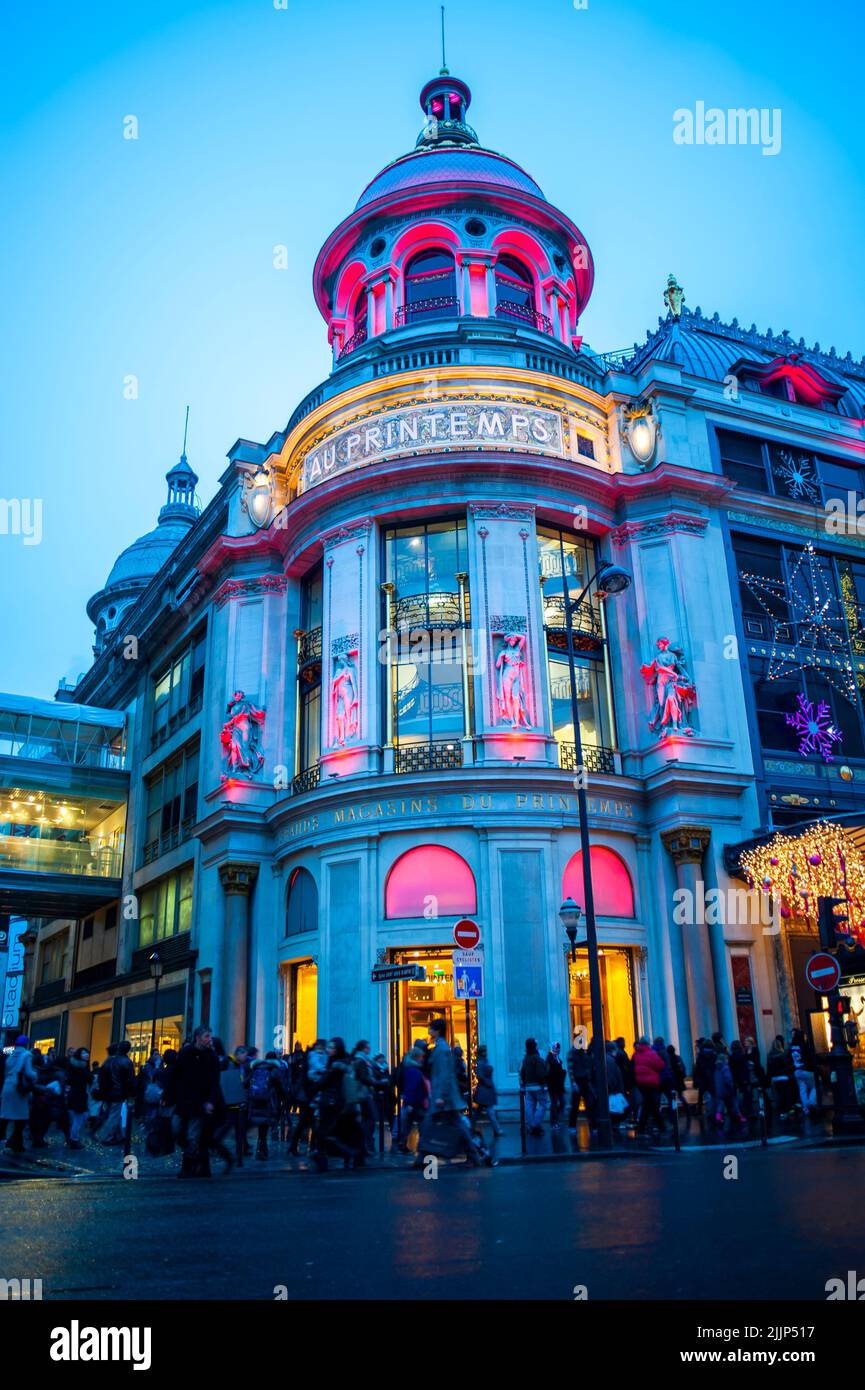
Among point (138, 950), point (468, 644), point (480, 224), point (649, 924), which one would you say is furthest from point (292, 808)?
point (480, 224)

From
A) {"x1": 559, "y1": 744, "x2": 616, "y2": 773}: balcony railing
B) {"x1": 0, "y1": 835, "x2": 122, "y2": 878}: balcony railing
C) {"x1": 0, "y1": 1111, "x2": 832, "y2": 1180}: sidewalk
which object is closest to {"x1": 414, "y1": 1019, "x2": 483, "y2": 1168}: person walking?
{"x1": 0, "y1": 1111, "x2": 832, "y2": 1180}: sidewalk

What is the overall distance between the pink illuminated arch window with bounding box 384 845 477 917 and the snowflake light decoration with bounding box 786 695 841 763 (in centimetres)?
1136

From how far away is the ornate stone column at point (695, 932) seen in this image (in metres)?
28.3

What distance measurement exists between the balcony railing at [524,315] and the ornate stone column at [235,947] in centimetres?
2151

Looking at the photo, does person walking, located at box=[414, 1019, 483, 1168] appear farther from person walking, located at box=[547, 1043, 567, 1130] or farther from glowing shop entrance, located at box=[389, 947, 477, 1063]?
glowing shop entrance, located at box=[389, 947, 477, 1063]

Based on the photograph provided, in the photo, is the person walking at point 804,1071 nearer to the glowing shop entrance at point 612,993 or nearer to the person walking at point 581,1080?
the glowing shop entrance at point 612,993

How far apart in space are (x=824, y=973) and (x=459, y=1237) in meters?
11.7

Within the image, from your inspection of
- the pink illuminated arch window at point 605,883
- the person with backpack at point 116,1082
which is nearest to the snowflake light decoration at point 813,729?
the pink illuminated arch window at point 605,883

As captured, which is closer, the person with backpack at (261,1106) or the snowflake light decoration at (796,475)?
the person with backpack at (261,1106)

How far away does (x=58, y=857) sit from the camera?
45.9 m

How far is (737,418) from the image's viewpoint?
1417 inches

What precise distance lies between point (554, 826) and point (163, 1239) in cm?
2149

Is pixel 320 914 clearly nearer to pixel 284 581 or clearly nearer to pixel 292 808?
pixel 292 808
